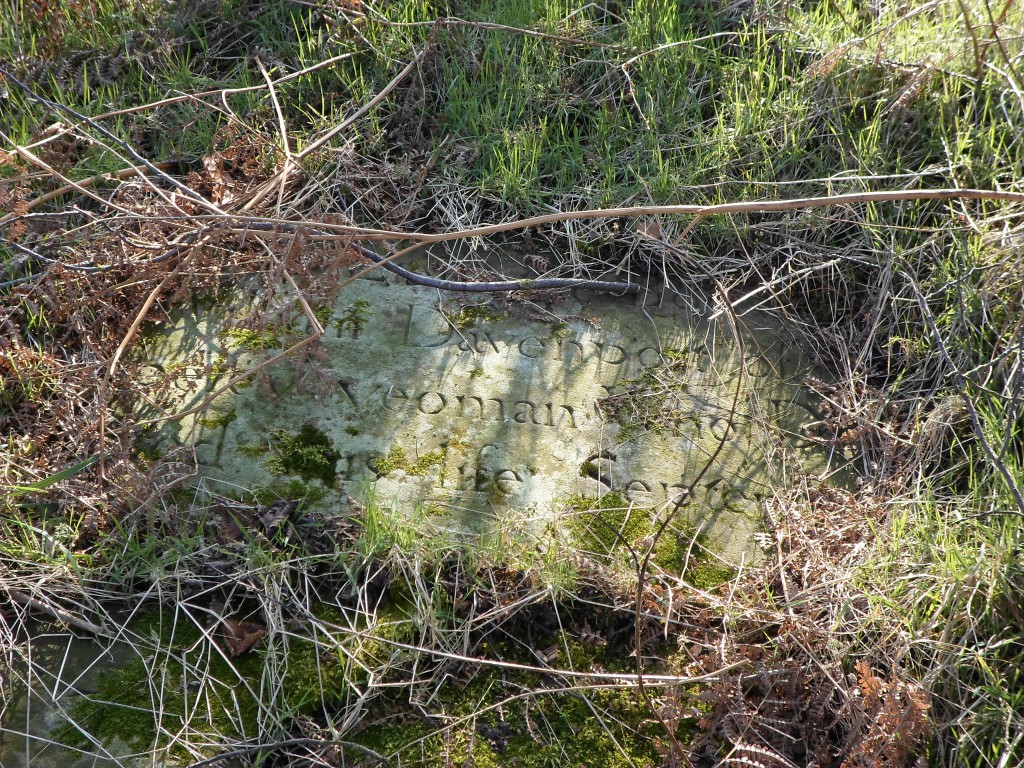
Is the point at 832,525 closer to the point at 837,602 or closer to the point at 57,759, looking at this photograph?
the point at 837,602

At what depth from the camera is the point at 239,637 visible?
7.61ft

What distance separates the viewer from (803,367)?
3.09 m

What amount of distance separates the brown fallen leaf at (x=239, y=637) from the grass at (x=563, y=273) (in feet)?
0.12

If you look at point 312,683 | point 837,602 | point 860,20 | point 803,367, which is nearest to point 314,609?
point 312,683

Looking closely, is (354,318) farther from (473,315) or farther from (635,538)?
(635,538)

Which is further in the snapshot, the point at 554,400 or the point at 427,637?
the point at 554,400

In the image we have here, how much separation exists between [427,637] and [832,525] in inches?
50.6

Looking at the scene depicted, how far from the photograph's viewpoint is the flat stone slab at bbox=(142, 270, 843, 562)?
8.83 ft

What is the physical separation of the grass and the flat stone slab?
0.30 ft

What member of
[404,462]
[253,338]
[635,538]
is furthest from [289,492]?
[635,538]

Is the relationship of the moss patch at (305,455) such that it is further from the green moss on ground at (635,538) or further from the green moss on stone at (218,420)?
the green moss on ground at (635,538)

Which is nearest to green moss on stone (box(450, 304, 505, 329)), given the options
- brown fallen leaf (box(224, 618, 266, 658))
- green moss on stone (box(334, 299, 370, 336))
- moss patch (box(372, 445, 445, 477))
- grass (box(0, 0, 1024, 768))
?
grass (box(0, 0, 1024, 768))

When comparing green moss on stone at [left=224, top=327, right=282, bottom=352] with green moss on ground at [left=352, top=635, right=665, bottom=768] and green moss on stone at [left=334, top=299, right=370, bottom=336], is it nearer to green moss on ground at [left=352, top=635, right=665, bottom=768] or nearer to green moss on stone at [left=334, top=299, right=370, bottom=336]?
green moss on stone at [left=334, top=299, right=370, bottom=336]

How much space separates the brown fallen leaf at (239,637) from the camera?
2.31 metres
